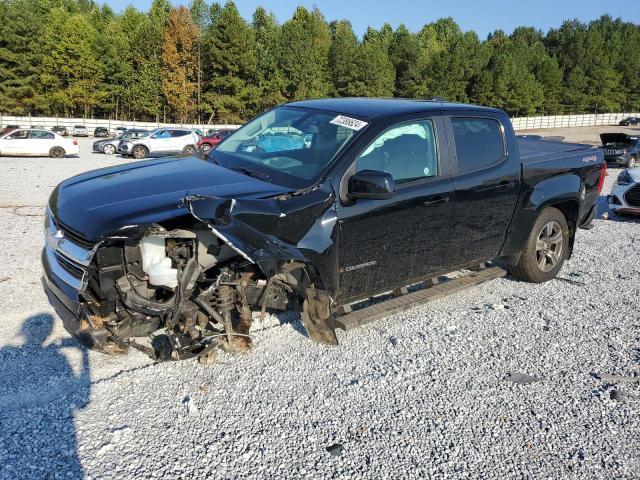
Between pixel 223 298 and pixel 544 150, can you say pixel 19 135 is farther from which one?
pixel 223 298

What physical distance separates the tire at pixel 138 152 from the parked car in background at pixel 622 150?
19943 millimetres

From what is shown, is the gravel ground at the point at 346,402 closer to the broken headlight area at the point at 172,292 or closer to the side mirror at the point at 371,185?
the broken headlight area at the point at 172,292

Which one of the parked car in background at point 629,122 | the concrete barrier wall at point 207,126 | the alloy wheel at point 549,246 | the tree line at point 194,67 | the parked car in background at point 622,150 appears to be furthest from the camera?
the parked car in background at point 629,122

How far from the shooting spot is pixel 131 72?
6375 centimetres

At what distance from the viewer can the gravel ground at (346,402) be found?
2826 millimetres

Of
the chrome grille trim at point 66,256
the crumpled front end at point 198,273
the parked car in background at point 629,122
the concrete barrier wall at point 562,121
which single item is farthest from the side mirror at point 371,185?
the parked car in background at point 629,122

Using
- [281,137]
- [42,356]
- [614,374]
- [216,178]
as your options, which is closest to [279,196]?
[216,178]

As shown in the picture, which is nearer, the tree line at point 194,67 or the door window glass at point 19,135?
the door window glass at point 19,135

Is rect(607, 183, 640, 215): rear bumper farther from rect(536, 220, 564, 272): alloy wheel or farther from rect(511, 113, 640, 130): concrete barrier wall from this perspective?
rect(511, 113, 640, 130): concrete barrier wall

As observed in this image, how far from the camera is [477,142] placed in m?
4.76

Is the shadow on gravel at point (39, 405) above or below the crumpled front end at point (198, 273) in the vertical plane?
below

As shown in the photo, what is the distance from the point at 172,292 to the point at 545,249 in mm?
4062

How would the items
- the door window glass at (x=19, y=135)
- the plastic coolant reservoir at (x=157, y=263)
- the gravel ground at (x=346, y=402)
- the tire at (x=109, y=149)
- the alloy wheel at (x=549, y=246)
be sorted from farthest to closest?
1. the tire at (x=109, y=149)
2. the door window glass at (x=19, y=135)
3. the alloy wheel at (x=549, y=246)
4. the plastic coolant reservoir at (x=157, y=263)
5. the gravel ground at (x=346, y=402)

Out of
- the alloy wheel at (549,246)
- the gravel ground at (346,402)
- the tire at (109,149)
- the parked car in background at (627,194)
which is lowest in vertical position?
the tire at (109,149)
